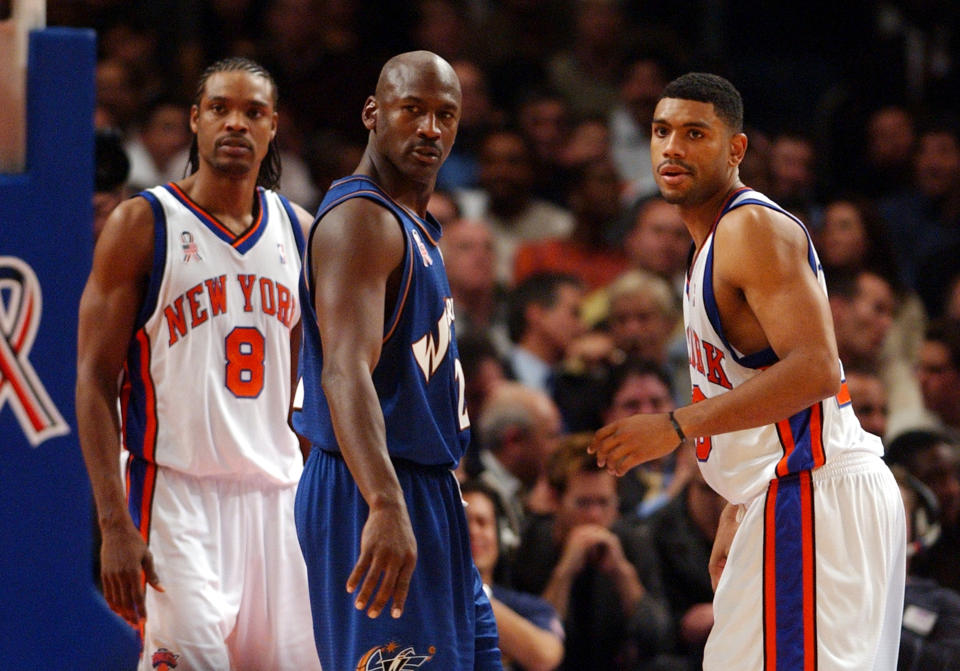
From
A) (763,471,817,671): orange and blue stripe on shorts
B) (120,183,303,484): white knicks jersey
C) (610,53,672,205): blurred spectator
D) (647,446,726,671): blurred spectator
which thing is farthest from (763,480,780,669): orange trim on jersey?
(610,53,672,205): blurred spectator

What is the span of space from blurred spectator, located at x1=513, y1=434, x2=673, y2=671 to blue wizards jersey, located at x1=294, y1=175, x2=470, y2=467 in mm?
2285

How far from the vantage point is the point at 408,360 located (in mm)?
3990

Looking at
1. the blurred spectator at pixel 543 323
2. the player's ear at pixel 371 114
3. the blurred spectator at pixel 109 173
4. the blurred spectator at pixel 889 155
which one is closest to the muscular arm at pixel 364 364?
the player's ear at pixel 371 114

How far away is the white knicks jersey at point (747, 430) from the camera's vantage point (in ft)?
13.6

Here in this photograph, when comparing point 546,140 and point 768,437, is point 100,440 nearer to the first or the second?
point 768,437

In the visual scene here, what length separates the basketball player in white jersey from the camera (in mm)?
4535

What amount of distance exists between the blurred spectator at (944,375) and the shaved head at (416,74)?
4.77 meters

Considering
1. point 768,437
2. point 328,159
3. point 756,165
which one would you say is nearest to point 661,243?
point 756,165

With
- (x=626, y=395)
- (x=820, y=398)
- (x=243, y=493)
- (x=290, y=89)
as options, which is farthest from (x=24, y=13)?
(x=290, y=89)

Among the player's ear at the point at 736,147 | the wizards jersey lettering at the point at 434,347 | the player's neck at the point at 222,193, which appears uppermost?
the player's ear at the point at 736,147

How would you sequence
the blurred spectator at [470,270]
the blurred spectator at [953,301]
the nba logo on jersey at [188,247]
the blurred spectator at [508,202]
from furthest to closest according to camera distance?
1. the blurred spectator at [508,202]
2. the blurred spectator at [953,301]
3. the blurred spectator at [470,270]
4. the nba logo on jersey at [188,247]

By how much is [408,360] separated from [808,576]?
1249 millimetres

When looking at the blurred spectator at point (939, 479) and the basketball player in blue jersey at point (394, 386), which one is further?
the blurred spectator at point (939, 479)

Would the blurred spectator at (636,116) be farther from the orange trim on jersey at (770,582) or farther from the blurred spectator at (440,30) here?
the orange trim on jersey at (770,582)
